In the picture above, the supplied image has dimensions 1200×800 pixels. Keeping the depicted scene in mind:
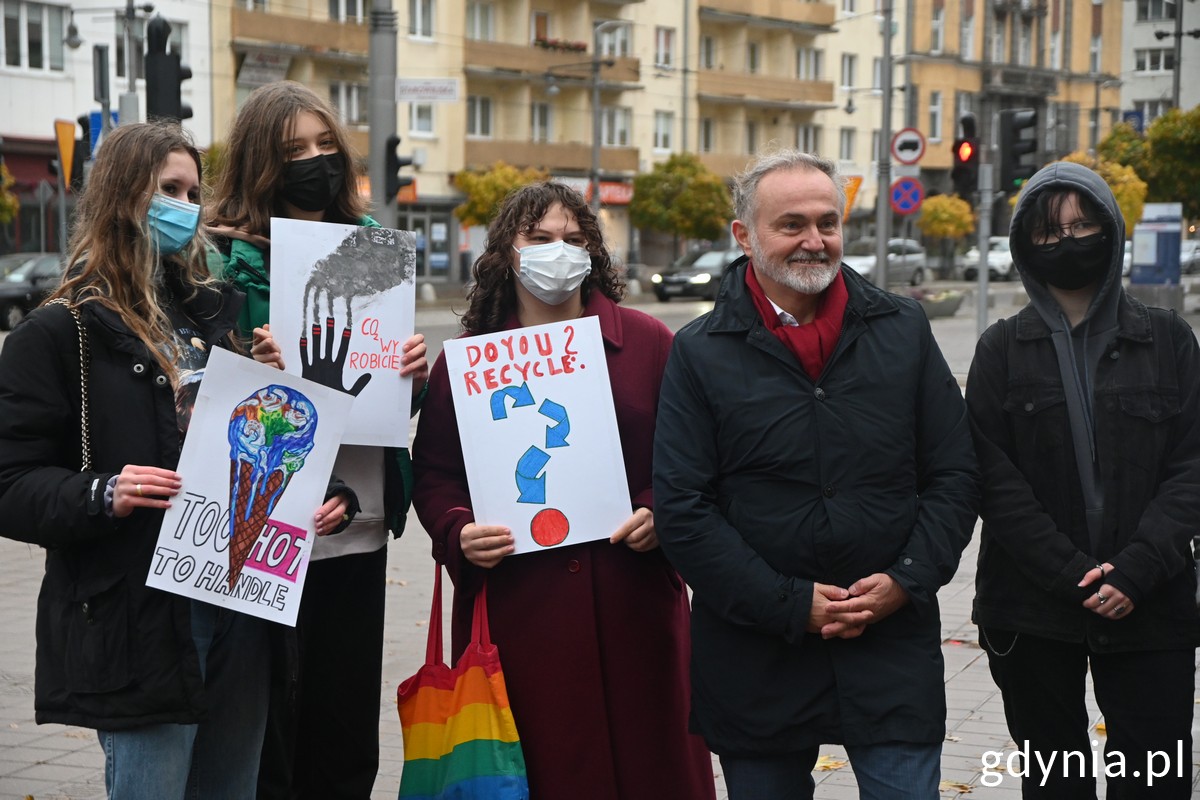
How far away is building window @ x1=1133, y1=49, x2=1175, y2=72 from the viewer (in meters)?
81.9

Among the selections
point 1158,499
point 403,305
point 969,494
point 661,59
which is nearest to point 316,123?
point 403,305

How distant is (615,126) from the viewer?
2361 inches

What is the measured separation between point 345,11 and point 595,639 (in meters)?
48.7

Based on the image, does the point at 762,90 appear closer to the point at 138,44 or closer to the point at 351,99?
the point at 351,99

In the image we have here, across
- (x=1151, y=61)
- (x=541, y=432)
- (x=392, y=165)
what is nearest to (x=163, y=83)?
(x=392, y=165)

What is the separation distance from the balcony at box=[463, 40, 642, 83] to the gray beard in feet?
167

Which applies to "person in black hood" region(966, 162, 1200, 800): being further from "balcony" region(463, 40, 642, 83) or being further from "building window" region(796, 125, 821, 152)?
"building window" region(796, 125, 821, 152)

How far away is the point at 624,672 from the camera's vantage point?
4.15 metres

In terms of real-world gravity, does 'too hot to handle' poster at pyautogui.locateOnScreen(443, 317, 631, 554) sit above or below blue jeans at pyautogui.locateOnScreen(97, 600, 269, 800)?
above

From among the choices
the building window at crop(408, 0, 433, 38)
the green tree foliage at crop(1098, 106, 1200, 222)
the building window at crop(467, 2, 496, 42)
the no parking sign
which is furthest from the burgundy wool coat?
the building window at crop(467, 2, 496, 42)

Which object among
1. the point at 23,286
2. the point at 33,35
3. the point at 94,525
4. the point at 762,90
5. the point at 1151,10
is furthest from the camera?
the point at 1151,10

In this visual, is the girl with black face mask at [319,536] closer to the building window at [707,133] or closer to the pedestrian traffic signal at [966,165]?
the pedestrian traffic signal at [966,165]

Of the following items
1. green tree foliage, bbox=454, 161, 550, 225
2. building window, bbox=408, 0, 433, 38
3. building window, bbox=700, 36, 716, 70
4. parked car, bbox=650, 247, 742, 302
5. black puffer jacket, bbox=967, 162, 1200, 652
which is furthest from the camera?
building window, bbox=700, 36, 716, 70

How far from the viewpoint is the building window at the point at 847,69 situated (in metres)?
71.4
